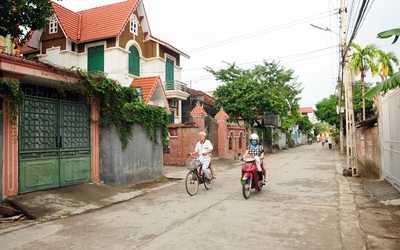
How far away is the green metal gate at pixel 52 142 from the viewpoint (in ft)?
23.4

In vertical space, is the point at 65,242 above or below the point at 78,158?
below

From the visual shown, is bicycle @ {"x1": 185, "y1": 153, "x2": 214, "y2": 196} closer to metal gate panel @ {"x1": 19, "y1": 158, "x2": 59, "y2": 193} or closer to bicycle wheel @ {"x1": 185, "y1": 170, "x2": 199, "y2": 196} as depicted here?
bicycle wheel @ {"x1": 185, "y1": 170, "x2": 199, "y2": 196}

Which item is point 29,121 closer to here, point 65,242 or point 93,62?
point 65,242

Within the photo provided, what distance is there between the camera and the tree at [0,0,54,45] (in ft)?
23.9

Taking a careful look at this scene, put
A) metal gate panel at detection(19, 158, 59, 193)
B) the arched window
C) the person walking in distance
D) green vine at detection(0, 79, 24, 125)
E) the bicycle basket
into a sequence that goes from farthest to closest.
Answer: the arched window → the person walking in distance → the bicycle basket → metal gate panel at detection(19, 158, 59, 193) → green vine at detection(0, 79, 24, 125)

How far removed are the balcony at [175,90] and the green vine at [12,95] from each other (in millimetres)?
15788

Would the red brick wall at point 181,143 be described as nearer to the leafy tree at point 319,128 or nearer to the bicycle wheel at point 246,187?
the bicycle wheel at point 246,187

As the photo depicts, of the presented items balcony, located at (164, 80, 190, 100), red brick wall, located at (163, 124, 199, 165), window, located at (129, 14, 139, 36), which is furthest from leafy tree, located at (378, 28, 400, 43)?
balcony, located at (164, 80, 190, 100)

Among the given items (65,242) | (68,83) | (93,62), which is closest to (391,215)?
(65,242)

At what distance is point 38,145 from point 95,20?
47.8ft

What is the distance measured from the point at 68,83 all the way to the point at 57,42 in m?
12.8

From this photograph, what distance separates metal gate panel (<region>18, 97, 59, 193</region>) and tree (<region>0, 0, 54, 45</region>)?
2.13 m

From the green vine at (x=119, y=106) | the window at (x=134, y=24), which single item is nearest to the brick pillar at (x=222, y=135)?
the window at (x=134, y=24)

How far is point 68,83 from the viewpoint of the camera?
784cm
